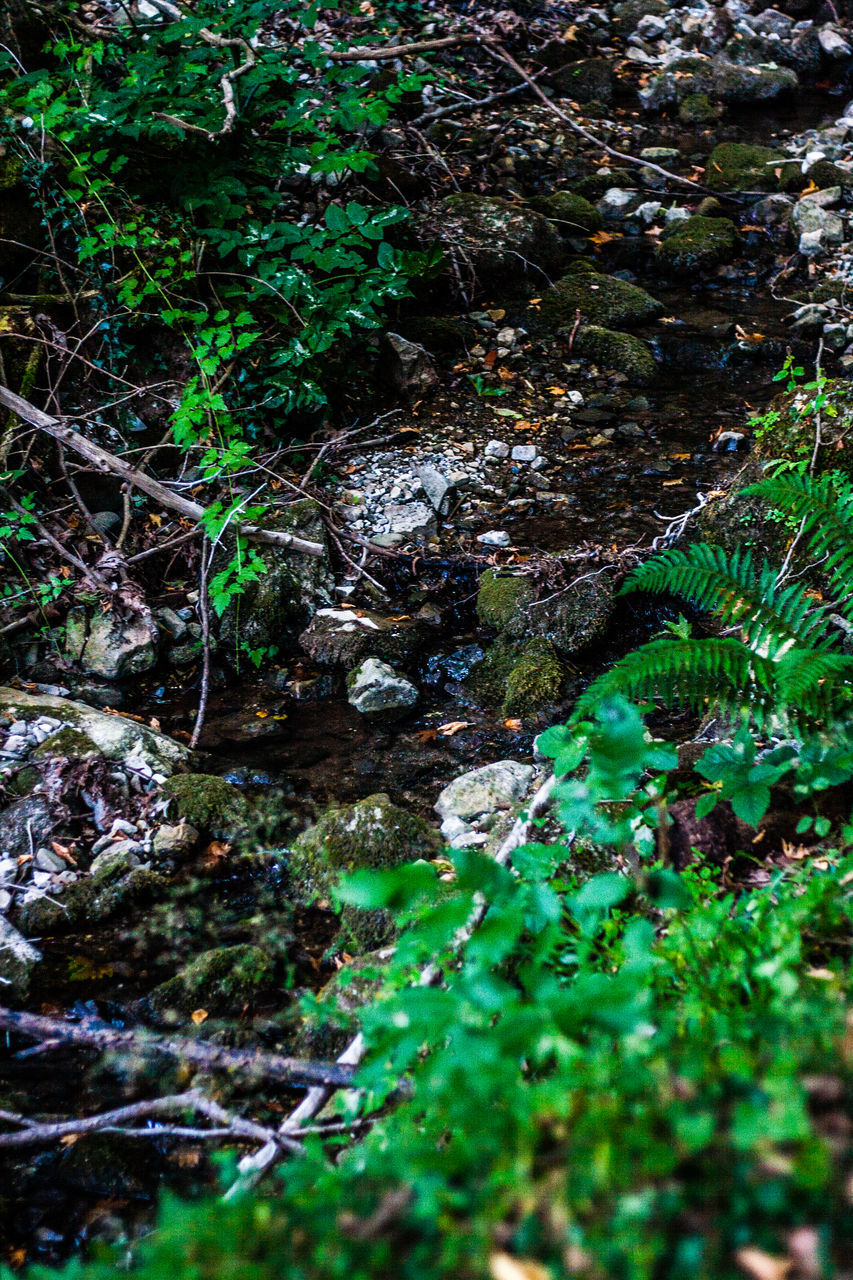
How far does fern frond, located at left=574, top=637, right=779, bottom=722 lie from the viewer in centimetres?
247

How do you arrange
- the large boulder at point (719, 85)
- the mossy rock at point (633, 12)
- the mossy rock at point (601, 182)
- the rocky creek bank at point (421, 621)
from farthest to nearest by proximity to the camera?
the mossy rock at point (633, 12), the large boulder at point (719, 85), the mossy rock at point (601, 182), the rocky creek bank at point (421, 621)

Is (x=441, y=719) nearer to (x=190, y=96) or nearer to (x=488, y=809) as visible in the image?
(x=488, y=809)

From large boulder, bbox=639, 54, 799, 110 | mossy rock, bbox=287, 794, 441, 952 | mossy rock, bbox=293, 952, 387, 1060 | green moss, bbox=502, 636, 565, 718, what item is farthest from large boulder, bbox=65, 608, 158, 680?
large boulder, bbox=639, 54, 799, 110

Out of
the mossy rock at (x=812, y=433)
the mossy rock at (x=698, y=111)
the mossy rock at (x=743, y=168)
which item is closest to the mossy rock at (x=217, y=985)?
the mossy rock at (x=812, y=433)

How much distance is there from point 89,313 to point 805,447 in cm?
374

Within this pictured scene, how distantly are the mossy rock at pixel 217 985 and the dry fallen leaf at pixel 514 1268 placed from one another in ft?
5.93

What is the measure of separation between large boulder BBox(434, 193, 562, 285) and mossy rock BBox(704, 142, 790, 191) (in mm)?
2452

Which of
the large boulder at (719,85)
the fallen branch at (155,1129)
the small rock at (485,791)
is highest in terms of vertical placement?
the large boulder at (719,85)

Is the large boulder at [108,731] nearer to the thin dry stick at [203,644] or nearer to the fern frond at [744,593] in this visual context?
the thin dry stick at [203,644]

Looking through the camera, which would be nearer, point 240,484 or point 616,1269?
point 616,1269

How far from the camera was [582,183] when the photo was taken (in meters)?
8.10

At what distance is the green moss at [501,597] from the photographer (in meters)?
4.11

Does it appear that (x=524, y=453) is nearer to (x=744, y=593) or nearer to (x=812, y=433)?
(x=812, y=433)

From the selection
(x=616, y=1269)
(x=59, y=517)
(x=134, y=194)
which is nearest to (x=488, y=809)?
(x=616, y=1269)
